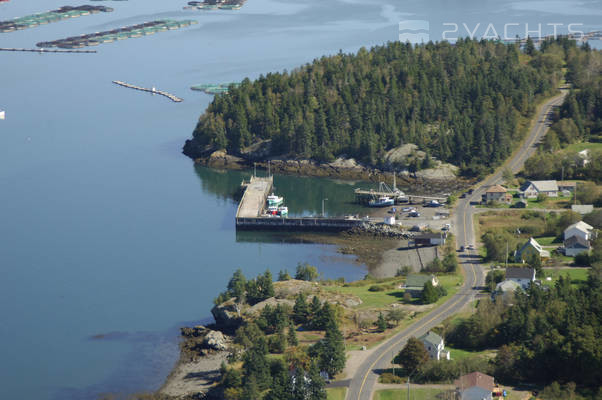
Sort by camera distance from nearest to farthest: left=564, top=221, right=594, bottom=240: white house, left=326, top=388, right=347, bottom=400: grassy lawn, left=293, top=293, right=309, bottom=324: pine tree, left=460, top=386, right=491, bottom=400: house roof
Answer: left=460, top=386, right=491, bottom=400: house roof → left=326, top=388, right=347, bottom=400: grassy lawn → left=293, top=293, right=309, bottom=324: pine tree → left=564, top=221, right=594, bottom=240: white house

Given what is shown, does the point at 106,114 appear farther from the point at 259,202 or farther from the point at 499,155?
the point at 499,155

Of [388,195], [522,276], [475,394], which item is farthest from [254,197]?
[475,394]

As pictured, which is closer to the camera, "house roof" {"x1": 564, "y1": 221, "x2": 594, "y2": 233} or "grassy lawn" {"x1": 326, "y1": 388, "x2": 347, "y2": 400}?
"grassy lawn" {"x1": 326, "y1": 388, "x2": 347, "y2": 400}

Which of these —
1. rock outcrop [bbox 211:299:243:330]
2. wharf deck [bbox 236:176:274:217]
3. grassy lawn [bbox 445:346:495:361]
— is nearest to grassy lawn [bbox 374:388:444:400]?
grassy lawn [bbox 445:346:495:361]

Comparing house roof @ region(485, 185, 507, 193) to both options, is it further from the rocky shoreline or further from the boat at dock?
the boat at dock

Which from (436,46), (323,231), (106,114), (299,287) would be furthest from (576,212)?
(106,114)

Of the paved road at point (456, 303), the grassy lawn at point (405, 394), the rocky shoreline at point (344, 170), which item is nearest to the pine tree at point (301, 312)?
the paved road at point (456, 303)

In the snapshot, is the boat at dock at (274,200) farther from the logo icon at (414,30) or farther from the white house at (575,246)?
the logo icon at (414,30)
